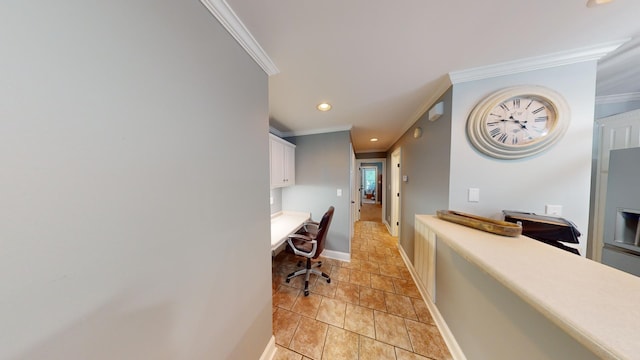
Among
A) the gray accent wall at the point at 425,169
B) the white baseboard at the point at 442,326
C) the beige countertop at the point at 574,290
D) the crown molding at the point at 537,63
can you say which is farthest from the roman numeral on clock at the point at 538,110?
the white baseboard at the point at 442,326

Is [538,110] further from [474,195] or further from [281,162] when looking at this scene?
[281,162]

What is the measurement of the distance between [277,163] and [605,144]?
3357mm

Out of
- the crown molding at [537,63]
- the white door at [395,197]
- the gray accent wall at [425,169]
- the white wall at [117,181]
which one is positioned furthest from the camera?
the white door at [395,197]

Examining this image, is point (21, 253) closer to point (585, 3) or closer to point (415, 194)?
point (585, 3)

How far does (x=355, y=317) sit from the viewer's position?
1674 mm

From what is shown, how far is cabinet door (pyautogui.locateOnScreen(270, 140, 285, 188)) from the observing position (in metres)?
2.26

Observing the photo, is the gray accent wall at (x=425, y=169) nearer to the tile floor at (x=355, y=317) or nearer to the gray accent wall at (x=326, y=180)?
the tile floor at (x=355, y=317)

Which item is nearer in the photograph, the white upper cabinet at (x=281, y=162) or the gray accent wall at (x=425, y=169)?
the gray accent wall at (x=425, y=169)

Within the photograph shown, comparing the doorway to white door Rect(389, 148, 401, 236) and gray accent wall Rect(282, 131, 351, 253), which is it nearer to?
white door Rect(389, 148, 401, 236)

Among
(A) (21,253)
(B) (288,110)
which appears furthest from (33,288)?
(B) (288,110)

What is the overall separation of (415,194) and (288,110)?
78.7 inches

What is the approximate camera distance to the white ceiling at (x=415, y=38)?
0.92 metres

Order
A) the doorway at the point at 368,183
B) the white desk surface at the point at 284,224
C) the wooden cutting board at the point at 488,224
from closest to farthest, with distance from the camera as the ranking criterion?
the wooden cutting board at the point at 488,224 < the white desk surface at the point at 284,224 < the doorway at the point at 368,183

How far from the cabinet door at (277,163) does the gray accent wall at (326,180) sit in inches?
17.1
